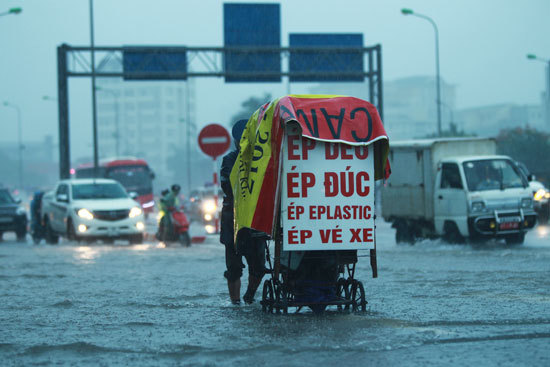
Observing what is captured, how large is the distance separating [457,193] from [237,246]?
10852mm

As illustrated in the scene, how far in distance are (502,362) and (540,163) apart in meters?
62.4

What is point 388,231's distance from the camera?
29.0 metres

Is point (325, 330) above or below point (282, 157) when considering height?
below

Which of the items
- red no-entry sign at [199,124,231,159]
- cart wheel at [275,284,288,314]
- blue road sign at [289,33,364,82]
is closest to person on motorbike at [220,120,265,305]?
cart wheel at [275,284,288,314]

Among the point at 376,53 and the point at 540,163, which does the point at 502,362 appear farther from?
the point at 540,163

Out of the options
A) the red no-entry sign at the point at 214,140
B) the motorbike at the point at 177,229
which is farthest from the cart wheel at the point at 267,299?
the red no-entry sign at the point at 214,140

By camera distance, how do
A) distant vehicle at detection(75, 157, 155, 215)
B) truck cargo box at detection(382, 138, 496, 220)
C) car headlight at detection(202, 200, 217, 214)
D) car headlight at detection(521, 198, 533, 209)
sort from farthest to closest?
distant vehicle at detection(75, 157, 155, 215) < car headlight at detection(202, 200, 217, 214) < truck cargo box at detection(382, 138, 496, 220) < car headlight at detection(521, 198, 533, 209)

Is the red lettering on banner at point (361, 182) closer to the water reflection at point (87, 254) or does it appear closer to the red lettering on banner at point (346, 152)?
the red lettering on banner at point (346, 152)

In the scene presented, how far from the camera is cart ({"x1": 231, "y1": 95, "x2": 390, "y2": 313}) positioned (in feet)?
26.0

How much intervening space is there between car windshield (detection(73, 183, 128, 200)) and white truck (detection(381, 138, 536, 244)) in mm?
7629

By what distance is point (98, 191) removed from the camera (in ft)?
82.0

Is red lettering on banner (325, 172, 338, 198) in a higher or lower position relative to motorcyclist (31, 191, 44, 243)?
higher

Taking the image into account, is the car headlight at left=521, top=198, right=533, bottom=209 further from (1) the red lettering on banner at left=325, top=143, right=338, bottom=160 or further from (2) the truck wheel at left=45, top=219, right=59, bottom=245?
(2) the truck wheel at left=45, top=219, right=59, bottom=245

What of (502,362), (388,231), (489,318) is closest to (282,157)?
(489,318)
